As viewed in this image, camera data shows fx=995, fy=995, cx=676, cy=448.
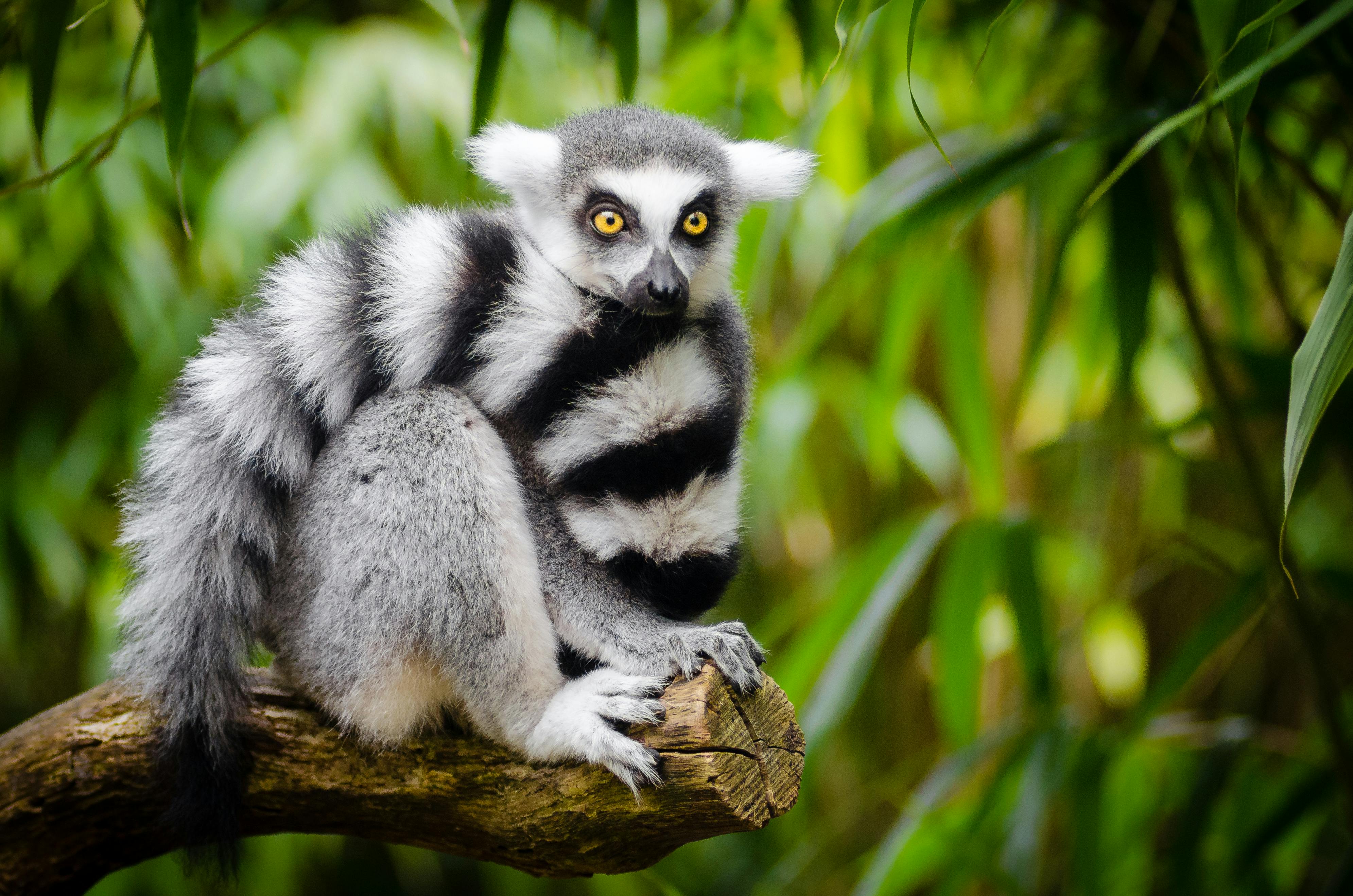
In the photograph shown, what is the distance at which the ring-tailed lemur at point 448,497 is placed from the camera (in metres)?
1.64

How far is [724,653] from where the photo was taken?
163 centimetres

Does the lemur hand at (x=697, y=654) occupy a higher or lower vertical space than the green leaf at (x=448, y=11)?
lower

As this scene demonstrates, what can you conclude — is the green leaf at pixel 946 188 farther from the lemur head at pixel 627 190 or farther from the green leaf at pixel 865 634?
the green leaf at pixel 865 634

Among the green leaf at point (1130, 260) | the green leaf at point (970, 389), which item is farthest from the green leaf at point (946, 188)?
the green leaf at point (970, 389)

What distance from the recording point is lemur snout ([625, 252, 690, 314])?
1747 millimetres

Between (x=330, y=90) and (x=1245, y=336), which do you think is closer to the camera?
(x=1245, y=336)

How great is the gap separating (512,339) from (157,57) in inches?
27.3

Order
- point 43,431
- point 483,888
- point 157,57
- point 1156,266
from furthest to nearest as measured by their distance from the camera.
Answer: point 483,888
point 43,431
point 1156,266
point 157,57

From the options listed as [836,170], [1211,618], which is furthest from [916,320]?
[1211,618]

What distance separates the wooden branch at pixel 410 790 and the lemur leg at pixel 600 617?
8 centimetres

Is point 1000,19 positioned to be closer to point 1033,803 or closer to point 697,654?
point 697,654

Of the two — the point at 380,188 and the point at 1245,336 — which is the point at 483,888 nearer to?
the point at 380,188

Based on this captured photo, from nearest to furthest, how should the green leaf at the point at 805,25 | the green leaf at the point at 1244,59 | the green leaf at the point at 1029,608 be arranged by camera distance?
the green leaf at the point at 1244,59 → the green leaf at the point at 805,25 → the green leaf at the point at 1029,608

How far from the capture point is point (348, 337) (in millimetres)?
1765
